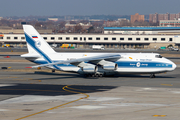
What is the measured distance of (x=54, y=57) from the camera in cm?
4716

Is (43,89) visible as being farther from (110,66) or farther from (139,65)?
(139,65)

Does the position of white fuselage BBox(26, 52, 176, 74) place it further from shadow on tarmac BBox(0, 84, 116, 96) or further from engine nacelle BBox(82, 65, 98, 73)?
shadow on tarmac BBox(0, 84, 116, 96)

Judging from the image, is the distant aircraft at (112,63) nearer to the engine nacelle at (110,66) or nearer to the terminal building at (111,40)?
the engine nacelle at (110,66)

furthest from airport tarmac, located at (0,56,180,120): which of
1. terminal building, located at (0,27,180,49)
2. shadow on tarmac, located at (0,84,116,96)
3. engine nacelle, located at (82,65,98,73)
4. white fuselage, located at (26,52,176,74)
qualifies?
terminal building, located at (0,27,180,49)

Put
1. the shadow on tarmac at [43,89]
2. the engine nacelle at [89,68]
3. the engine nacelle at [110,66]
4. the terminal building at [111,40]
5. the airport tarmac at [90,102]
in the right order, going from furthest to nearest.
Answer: the terminal building at [111,40]
the engine nacelle at [89,68]
the engine nacelle at [110,66]
the shadow on tarmac at [43,89]
the airport tarmac at [90,102]

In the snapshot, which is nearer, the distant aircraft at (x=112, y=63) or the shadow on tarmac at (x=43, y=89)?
the shadow on tarmac at (x=43, y=89)

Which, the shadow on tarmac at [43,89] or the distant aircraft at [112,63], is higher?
the distant aircraft at [112,63]

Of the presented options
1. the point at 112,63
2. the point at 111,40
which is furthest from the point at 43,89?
the point at 111,40

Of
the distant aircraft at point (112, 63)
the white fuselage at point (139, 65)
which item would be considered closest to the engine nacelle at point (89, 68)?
the distant aircraft at point (112, 63)

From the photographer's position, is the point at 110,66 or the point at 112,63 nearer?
the point at 110,66

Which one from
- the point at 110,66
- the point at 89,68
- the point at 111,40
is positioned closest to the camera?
the point at 110,66

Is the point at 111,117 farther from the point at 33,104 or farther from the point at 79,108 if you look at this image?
the point at 33,104

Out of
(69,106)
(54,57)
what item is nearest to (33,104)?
(69,106)

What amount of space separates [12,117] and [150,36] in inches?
5306
